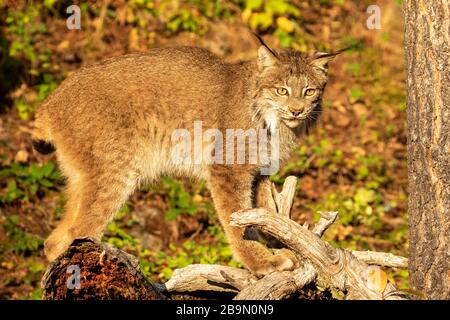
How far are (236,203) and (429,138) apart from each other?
1719 millimetres

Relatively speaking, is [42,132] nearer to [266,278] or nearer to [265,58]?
[265,58]

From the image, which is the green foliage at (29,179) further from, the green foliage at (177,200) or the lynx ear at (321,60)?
the lynx ear at (321,60)

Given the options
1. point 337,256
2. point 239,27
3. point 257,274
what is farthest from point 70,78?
point 239,27

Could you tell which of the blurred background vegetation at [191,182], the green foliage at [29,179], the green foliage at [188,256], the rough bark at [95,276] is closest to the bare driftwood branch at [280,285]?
the rough bark at [95,276]

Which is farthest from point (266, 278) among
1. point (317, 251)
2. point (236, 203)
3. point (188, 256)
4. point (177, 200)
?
point (177, 200)

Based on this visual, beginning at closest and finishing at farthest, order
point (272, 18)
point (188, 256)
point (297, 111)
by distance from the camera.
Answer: point (297, 111) → point (188, 256) → point (272, 18)

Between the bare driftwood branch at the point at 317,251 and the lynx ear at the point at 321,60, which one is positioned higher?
the lynx ear at the point at 321,60

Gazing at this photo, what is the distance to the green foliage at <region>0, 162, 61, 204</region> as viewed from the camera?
7242 mm

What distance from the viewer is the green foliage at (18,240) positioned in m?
6.64

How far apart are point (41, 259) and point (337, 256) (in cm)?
321

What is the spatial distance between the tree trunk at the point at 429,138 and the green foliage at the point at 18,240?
367 cm

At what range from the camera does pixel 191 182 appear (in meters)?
7.58

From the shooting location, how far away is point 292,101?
17.5 ft

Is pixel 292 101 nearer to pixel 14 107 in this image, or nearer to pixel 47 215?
pixel 47 215
